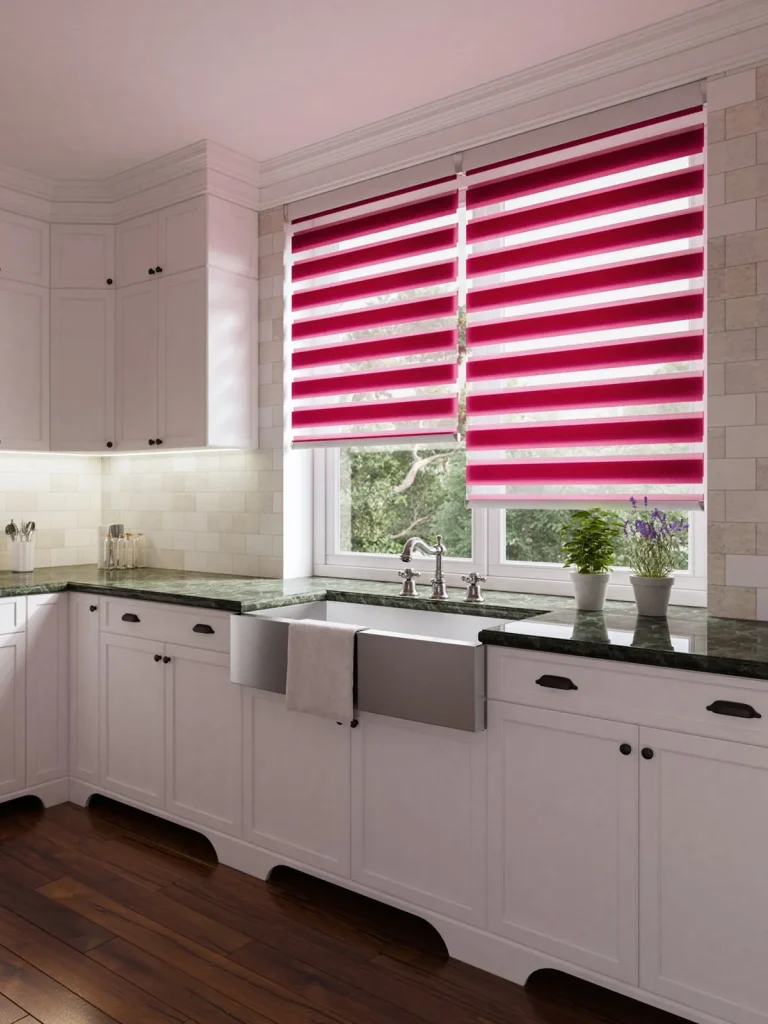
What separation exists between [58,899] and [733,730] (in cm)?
214

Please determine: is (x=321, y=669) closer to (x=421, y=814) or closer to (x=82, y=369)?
(x=421, y=814)

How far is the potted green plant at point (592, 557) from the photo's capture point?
2654 millimetres

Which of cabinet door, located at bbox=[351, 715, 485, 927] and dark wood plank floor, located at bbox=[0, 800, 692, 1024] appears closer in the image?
dark wood plank floor, located at bbox=[0, 800, 692, 1024]

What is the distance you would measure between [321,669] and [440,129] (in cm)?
204

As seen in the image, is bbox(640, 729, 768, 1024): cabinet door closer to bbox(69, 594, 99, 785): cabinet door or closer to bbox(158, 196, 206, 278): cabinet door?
bbox(69, 594, 99, 785): cabinet door

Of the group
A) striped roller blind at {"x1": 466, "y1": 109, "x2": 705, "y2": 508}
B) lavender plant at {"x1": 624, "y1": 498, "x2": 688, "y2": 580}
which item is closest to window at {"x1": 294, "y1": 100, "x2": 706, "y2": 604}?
striped roller blind at {"x1": 466, "y1": 109, "x2": 705, "y2": 508}

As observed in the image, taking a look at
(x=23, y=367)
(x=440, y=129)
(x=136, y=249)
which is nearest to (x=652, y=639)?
(x=440, y=129)

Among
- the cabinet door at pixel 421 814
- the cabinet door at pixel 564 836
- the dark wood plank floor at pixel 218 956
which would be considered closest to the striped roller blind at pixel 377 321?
the cabinet door at pixel 421 814

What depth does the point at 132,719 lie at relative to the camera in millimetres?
3262

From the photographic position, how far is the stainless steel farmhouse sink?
225cm

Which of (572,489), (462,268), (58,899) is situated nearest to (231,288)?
(462,268)

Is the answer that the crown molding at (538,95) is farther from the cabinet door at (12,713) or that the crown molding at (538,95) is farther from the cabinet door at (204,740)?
the cabinet door at (12,713)

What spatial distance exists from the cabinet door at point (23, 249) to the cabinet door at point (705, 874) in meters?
3.25

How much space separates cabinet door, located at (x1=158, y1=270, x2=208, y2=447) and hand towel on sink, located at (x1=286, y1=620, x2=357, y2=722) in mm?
1188
